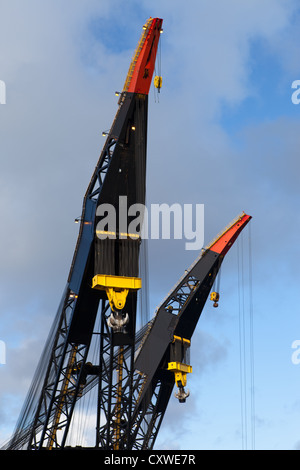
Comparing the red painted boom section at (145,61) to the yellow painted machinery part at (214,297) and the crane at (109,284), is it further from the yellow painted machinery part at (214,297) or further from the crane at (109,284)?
the yellow painted machinery part at (214,297)

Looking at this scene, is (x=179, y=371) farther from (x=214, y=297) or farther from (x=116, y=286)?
(x=116, y=286)

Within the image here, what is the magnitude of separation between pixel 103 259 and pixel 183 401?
27.4m

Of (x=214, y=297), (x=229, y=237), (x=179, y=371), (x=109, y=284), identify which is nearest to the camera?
(x=109, y=284)

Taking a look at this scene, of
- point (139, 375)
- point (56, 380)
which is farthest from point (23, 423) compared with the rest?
point (139, 375)

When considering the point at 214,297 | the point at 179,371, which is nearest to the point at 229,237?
the point at 214,297

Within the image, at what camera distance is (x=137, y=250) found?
67125 millimetres

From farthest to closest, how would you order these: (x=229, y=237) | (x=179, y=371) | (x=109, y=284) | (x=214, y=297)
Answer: (x=229, y=237)
(x=214, y=297)
(x=179, y=371)
(x=109, y=284)

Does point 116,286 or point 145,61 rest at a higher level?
point 145,61

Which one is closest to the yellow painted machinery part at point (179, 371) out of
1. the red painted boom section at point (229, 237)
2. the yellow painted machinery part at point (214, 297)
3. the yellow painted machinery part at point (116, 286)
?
the yellow painted machinery part at point (214, 297)

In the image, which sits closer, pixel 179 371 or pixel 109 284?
pixel 109 284

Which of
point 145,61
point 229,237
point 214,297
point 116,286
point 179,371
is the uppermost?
point 229,237

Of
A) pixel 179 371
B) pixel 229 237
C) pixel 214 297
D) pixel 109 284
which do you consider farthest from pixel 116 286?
pixel 229 237

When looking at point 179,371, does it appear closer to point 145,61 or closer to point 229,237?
point 229,237
